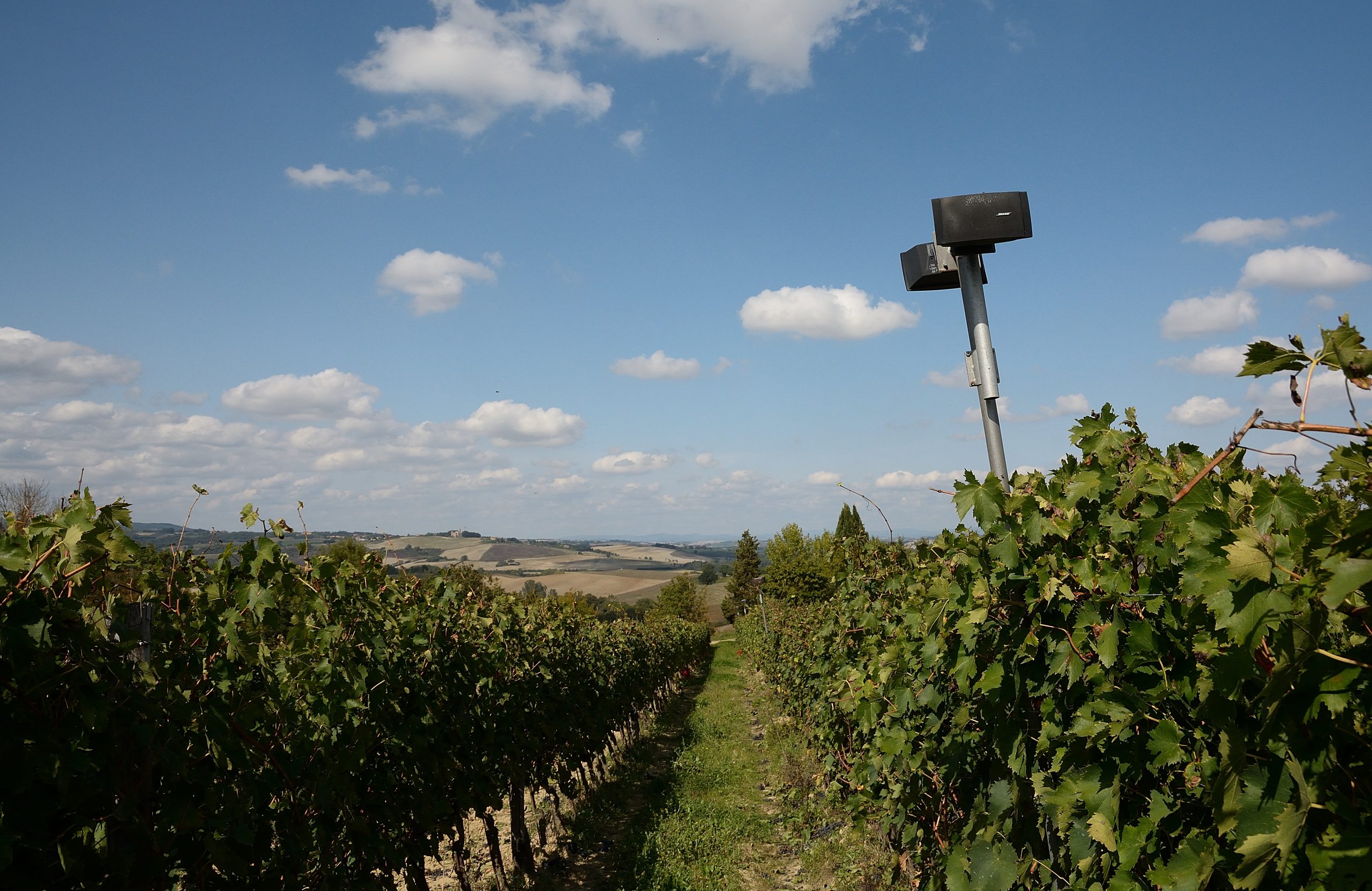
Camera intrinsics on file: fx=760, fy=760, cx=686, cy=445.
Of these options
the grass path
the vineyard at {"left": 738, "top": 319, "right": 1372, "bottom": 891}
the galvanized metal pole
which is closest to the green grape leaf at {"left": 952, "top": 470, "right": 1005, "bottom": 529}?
the vineyard at {"left": 738, "top": 319, "right": 1372, "bottom": 891}

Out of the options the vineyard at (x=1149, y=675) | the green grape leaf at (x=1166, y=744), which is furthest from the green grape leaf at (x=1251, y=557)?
the green grape leaf at (x=1166, y=744)

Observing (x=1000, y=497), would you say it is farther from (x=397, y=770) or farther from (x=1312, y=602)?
(x=397, y=770)

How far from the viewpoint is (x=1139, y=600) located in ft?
6.75

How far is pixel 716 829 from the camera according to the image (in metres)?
7.70

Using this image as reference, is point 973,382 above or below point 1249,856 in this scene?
above

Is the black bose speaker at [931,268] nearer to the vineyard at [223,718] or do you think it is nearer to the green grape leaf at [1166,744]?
the green grape leaf at [1166,744]

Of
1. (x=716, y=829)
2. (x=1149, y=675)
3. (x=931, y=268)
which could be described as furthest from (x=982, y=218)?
(x=716, y=829)

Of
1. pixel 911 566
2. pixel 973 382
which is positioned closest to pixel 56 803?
pixel 973 382

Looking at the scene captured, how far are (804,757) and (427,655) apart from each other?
5.48 metres

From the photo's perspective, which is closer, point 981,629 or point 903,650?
point 981,629

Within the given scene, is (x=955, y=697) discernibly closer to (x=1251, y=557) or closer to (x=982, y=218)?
(x=982, y=218)

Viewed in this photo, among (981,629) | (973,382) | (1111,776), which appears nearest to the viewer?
(1111,776)

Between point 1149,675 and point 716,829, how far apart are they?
6664 millimetres

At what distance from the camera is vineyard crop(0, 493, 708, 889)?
78.9 inches
